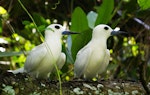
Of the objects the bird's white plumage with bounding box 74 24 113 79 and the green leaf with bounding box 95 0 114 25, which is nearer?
the bird's white plumage with bounding box 74 24 113 79

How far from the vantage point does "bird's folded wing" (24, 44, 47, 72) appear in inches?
64.7

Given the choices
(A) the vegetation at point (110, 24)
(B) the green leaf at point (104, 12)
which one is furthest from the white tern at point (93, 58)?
(A) the vegetation at point (110, 24)

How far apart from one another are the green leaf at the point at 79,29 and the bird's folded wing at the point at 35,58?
1.18 feet

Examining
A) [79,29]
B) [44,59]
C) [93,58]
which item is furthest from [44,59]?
[79,29]

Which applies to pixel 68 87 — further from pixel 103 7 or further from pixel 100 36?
pixel 103 7

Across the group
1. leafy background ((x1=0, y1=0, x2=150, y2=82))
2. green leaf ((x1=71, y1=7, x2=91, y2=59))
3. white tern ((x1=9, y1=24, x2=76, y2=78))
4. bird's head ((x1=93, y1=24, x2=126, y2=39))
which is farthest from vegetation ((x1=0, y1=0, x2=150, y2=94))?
white tern ((x1=9, y1=24, x2=76, y2=78))

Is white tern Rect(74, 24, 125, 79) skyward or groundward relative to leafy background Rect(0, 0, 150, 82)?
groundward

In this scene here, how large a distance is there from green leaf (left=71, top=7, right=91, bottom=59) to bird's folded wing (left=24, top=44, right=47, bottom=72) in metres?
0.36

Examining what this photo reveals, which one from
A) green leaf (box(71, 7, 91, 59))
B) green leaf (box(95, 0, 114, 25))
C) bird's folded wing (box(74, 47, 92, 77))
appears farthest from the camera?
green leaf (box(95, 0, 114, 25))

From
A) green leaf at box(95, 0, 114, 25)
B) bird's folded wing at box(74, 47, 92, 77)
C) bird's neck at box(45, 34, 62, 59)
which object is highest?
green leaf at box(95, 0, 114, 25)

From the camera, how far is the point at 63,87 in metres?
1.50

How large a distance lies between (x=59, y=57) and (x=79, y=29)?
44 centimetres

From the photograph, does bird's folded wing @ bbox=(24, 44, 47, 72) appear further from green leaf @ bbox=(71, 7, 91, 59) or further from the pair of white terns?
green leaf @ bbox=(71, 7, 91, 59)

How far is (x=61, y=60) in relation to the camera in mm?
1789
